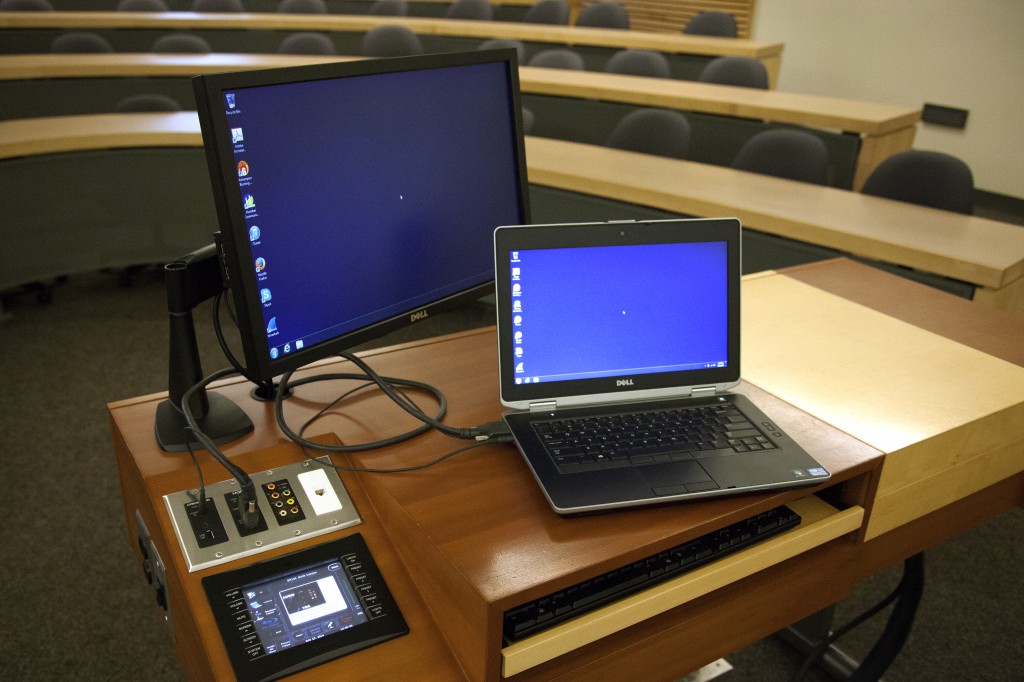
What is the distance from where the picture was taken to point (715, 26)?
5535 mm

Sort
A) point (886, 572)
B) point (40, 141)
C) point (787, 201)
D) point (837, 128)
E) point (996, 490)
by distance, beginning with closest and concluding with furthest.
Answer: point (996, 490), point (886, 572), point (787, 201), point (40, 141), point (837, 128)

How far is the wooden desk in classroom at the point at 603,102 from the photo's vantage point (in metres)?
3.23

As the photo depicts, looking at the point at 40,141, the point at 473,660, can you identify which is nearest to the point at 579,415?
the point at 473,660

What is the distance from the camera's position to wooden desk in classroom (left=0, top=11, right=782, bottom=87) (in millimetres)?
4746

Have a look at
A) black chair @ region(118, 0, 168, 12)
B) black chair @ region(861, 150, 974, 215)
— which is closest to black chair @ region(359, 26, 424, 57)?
black chair @ region(118, 0, 168, 12)

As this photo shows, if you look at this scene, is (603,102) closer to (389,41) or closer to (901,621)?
(389,41)

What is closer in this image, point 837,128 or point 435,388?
point 435,388

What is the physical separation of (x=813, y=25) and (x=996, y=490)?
5.35 meters

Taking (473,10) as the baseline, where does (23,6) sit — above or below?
above

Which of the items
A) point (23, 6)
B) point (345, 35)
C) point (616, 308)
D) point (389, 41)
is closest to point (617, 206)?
Result: point (616, 308)

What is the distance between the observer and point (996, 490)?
1278mm

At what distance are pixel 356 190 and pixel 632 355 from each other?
15.3 inches

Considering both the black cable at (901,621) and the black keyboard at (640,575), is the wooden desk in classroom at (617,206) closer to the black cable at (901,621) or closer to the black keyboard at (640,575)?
the black cable at (901,621)

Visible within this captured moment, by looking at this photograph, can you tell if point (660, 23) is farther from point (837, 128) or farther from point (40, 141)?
point (40, 141)
